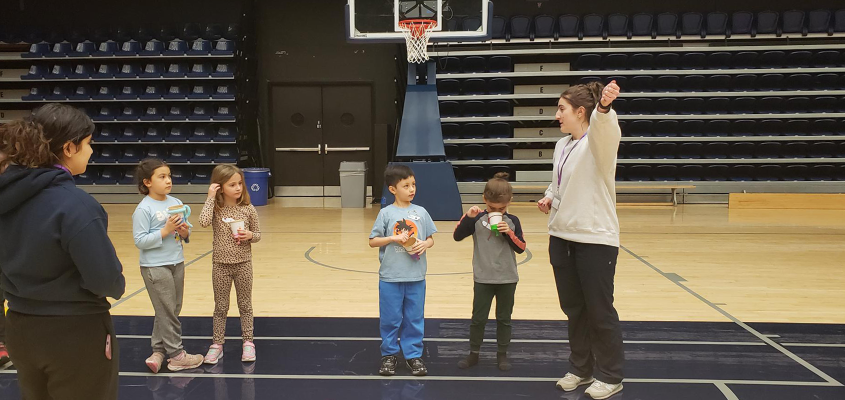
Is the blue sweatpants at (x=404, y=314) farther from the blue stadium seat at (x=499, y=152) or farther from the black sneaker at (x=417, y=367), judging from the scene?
the blue stadium seat at (x=499, y=152)

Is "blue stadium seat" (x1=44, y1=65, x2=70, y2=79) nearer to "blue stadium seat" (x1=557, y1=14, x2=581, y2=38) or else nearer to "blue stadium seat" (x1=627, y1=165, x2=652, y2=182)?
"blue stadium seat" (x1=557, y1=14, x2=581, y2=38)

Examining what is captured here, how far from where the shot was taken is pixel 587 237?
337 centimetres

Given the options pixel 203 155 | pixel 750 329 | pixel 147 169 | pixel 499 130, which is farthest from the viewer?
pixel 203 155

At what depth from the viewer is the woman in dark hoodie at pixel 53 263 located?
6.61ft

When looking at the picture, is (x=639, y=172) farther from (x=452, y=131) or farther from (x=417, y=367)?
(x=417, y=367)

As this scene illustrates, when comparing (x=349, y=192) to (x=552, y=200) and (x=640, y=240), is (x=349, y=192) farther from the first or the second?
(x=552, y=200)

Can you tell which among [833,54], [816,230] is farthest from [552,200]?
[833,54]

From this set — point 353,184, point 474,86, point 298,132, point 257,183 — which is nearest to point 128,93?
point 298,132

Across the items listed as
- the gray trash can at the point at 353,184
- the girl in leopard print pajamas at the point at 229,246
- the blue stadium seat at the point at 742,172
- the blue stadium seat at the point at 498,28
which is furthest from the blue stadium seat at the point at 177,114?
the blue stadium seat at the point at 742,172

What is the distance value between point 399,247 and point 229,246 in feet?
3.36

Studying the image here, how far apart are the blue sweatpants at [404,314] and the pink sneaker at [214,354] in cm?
100

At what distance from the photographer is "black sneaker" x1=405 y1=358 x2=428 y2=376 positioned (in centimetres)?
381

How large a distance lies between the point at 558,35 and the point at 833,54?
5.55m

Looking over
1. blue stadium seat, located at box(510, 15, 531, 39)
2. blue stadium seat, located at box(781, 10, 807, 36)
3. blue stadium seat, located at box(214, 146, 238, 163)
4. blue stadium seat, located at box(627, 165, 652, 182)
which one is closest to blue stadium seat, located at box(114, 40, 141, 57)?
blue stadium seat, located at box(214, 146, 238, 163)
